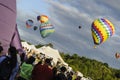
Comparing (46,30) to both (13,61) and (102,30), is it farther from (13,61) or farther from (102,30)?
(13,61)

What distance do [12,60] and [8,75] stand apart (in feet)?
1.17

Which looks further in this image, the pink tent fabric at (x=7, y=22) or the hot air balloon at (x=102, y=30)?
the hot air balloon at (x=102, y=30)

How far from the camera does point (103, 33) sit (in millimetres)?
48438

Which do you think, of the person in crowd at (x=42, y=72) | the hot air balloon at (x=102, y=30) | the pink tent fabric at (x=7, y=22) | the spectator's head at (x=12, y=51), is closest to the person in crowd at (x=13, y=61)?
the spectator's head at (x=12, y=51)

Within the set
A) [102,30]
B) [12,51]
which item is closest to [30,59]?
[12,51]

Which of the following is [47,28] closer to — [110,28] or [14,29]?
[110,28]

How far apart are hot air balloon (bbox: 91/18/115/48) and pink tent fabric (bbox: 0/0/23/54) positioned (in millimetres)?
39389

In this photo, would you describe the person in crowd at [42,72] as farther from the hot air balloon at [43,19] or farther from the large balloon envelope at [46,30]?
the hot air balloon at [43,19]

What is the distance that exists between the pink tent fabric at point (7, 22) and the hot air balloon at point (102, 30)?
1551 inches

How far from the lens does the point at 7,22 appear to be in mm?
8906

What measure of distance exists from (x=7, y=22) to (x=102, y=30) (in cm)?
3976

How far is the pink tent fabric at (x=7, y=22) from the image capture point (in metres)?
8.76

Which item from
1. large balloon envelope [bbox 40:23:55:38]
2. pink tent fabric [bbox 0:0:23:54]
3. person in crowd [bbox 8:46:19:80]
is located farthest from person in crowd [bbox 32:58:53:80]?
large balloon envelope [bbox 40:23:55:38]

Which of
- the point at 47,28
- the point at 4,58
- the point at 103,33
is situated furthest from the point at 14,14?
the point at 47,28
